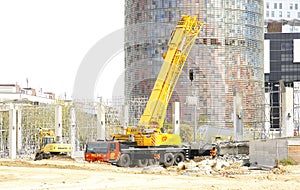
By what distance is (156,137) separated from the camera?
38812 millimetres

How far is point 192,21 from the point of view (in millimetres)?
41031

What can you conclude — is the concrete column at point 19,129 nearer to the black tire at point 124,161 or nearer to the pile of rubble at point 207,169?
the black tire at point 124,161

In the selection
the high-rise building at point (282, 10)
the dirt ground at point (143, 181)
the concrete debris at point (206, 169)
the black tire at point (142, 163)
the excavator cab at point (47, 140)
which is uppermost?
the high-rise building at point (282, 10)

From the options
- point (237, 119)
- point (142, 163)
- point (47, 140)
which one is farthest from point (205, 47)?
point (142, 163)

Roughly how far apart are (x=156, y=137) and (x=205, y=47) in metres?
60.4

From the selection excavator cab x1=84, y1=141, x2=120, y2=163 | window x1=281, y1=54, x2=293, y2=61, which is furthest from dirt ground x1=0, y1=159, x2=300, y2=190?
window x1=281, y1=54, x2=293, y2=61

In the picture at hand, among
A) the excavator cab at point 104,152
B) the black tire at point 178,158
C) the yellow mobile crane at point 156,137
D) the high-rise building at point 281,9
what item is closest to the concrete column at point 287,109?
the yellow mobile crane at point 156,137

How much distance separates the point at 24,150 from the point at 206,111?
39.4 metres

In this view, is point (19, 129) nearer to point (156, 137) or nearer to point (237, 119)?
point (237, 119)

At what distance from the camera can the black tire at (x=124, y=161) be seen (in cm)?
3694

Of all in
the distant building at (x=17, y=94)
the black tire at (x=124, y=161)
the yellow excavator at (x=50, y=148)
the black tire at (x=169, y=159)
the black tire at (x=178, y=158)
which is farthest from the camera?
the distant building at (x=17, y=94)

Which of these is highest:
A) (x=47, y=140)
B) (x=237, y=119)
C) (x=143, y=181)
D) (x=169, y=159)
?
A: (x=237, y=119)

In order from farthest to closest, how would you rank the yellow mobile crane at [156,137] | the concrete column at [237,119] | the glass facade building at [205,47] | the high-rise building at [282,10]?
1. the high-rise building at [282,10]
2. the glass facade building at [205,47]
3. the concrete column at [237,119]
4. the yellow mobile crane at [156,137]

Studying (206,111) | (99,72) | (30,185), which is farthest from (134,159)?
(206,111)
